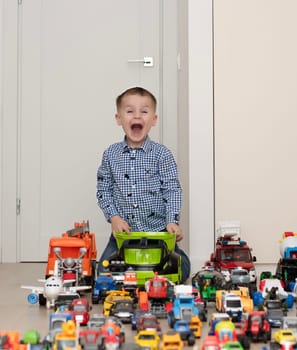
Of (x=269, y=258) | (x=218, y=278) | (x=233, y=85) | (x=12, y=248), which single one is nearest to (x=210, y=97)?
(x=233, y=85)

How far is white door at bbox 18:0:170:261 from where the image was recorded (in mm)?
3436

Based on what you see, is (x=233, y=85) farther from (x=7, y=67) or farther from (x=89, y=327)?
(x=89, y=327)

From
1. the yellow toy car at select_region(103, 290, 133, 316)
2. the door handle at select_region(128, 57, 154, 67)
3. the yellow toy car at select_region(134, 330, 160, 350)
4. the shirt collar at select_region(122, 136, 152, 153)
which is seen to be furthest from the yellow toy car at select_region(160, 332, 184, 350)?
the door handle at select_region(128, 57, 154, 67)

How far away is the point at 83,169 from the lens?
3443 mm

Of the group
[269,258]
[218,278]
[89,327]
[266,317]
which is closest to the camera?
[89,327]

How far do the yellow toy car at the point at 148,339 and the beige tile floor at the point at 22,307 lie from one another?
14 cm

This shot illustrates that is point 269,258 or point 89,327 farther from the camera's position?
point 269,258

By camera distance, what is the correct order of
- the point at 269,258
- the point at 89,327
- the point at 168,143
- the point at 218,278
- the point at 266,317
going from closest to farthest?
the point at 89,327 < the point at 266,317 < the point at 218,278 < the point at 269,258 < the point at 168,143

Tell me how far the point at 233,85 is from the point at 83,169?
92 centimetres

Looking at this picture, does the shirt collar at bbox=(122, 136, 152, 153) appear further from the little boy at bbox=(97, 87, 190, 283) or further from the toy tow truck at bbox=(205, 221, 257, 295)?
the toy tow truck at bbox=(205, 221, 257, 295)

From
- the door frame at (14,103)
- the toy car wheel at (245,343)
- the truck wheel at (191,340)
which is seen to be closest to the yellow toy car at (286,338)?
the toy car wheel at (245,343)

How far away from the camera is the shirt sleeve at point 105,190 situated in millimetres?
2836

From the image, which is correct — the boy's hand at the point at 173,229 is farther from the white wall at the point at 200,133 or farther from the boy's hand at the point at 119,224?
the white wall at the point at 200,133

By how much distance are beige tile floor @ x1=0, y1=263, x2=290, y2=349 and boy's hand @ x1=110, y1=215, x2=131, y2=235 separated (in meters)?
0.34
